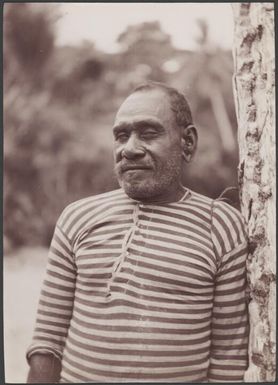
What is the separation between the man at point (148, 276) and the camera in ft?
4.38

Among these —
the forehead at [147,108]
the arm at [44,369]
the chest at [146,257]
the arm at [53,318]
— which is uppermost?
the forehead at [147,108]

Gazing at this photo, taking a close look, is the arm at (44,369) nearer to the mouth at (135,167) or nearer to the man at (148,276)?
the man at (148,276)

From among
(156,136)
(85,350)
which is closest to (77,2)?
(156,136)

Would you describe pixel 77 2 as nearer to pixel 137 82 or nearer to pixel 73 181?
pixel 137 82

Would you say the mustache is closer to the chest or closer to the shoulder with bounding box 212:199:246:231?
the chest

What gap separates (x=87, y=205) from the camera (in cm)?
145

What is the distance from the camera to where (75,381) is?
1.38 m

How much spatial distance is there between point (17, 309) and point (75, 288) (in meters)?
0.21

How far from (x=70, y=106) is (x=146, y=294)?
0.64 m

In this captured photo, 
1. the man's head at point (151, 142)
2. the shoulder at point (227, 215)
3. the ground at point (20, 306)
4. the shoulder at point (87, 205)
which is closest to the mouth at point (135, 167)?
the man's head at point (151, 142)

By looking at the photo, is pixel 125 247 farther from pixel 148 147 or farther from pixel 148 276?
pixel 148 147

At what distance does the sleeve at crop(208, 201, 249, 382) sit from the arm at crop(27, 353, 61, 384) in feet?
1.54

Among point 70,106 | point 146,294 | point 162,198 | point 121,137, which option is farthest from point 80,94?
point 146,294

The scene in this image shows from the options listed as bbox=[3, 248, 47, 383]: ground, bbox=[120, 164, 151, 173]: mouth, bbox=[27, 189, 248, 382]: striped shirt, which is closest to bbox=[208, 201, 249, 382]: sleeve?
bbox=[27, 189, 248, 382]: striped shirt
